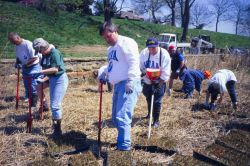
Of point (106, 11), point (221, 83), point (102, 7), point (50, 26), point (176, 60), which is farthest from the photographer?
point (102, 7)

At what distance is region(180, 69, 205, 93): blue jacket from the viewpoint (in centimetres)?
936

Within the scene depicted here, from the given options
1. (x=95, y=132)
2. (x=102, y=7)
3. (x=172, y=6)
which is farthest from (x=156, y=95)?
(x=172, y=6)

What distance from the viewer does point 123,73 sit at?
4.44 meters

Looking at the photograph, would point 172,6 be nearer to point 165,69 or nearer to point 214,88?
point 214,88

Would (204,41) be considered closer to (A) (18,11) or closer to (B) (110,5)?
(B) (110,5)

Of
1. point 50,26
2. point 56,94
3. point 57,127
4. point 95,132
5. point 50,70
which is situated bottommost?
point 95,132

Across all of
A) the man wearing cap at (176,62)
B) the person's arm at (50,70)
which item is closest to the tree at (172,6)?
the man wearing cap at (176,62)

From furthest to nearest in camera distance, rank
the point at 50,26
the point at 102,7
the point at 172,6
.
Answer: the point at 172,6
the point at 102,7
the point at 50,26

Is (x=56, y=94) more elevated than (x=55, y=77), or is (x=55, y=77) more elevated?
(x=55, y=77)

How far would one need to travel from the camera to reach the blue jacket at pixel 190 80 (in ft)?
30.7

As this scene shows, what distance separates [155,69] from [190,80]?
155 inches

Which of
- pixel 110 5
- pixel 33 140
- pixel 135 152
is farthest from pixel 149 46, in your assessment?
pixel 110 5

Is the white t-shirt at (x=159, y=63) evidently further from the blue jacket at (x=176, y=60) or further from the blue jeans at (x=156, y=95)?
the blue jacket at (x=176, y=60)

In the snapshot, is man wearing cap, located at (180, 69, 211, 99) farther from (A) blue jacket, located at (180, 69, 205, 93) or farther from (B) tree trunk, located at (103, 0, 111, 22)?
(B) tree trunk, located at (103, 0, 111, 22)
